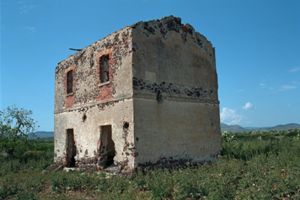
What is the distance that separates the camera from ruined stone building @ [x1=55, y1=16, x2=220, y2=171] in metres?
13.1

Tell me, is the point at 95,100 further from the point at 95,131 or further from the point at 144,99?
the point at 144,99

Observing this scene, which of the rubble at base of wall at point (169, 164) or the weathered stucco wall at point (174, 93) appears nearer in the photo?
the rubble at base of wall at point (169, 164)

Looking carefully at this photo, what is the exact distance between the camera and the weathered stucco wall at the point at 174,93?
43.1 ft

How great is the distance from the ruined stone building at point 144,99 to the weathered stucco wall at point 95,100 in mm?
41

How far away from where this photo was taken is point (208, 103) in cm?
1590

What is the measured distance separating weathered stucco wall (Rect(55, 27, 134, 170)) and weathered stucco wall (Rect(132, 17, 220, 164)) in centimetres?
48

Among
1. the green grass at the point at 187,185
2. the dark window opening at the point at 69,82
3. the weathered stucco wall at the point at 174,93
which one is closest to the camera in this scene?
the green grass at the point at 187,185

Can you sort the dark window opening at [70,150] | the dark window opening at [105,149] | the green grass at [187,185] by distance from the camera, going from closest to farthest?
the green grass at [187,185] < the dark window opening at [105,149] < the dark window opening at [70,150]

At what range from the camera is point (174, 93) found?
47.1 feet

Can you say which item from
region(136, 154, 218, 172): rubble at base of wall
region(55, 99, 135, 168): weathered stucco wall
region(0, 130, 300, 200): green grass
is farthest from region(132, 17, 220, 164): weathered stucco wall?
region(0, 130, 300, 200): green grass

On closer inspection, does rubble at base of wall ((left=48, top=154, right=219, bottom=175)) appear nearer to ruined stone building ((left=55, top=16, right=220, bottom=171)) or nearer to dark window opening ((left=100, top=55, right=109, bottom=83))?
ruined stone building ((left=55, top=16, right=220, bottom=171))

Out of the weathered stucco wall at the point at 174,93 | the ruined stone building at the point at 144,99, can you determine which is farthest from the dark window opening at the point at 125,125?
the weathered stucco wall at the point at 174,93

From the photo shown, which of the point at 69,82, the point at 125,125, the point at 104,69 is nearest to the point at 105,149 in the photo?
the point at 125,125

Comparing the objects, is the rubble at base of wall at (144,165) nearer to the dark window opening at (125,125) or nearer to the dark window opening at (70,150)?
the dark window opening at (70,150)
